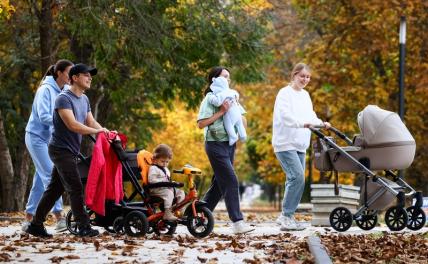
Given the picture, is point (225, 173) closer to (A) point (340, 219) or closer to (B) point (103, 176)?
(B) point (103, 176)

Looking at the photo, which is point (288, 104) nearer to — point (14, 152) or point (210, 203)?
point (210, 203)

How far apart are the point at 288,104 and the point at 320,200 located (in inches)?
→ 95.3

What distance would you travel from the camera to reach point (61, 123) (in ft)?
40.4

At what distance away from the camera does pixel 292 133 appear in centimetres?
1405

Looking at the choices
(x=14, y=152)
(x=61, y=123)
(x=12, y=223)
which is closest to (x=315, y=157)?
(x=61, y=123)

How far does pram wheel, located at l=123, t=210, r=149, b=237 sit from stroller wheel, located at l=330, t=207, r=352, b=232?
3.07 meters

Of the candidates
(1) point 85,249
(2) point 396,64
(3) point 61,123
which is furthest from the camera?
(2) point 396,64

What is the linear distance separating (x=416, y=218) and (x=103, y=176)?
4653 mm

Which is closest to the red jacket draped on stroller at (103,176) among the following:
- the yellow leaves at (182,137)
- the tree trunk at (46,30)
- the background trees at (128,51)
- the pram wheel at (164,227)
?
the pram wheel at (164,227)

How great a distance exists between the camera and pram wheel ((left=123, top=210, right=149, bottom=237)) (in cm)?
1241

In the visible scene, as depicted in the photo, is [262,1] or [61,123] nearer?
[61,123]

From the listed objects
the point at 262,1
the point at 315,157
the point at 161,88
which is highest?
the point at 262,1

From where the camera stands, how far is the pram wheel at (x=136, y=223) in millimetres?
12414

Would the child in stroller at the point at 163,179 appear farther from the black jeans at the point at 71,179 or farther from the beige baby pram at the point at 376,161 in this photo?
the beige baby pram at the point at 376,161
